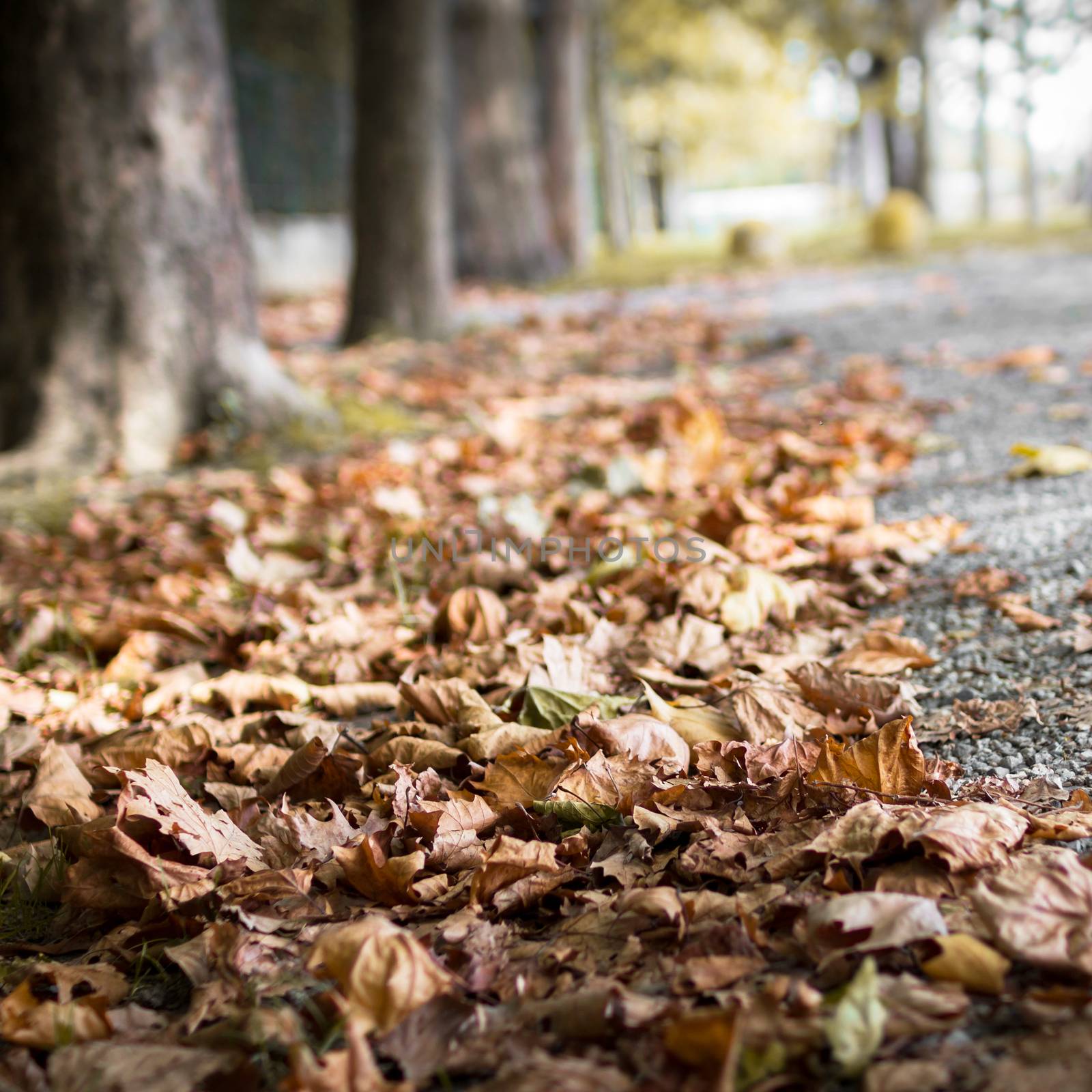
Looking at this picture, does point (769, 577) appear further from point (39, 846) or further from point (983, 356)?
point (983, 356)

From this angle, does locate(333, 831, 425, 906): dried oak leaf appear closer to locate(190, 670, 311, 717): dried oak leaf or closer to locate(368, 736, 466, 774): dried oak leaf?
locate(368, 736, 466, 774): dried oak leaf

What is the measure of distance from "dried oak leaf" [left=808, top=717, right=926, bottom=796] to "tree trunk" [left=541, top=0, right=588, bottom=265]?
585 inches

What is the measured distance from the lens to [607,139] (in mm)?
20375

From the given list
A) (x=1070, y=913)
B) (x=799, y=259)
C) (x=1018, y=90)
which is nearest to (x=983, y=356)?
(x=1070, y=913)

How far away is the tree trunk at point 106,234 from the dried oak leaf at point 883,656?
3114 mm

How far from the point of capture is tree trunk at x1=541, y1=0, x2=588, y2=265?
15.9 metres

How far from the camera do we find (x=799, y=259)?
1506 cm

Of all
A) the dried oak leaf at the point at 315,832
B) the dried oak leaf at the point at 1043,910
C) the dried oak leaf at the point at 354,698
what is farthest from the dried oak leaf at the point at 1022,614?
the dried oak leaf at the point at 315,832

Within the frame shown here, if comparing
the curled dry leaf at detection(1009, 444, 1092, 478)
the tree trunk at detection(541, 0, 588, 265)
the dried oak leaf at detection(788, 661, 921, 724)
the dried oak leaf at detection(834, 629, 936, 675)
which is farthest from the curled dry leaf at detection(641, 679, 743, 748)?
the tree trunk at detection(541, 0, 588, 265)

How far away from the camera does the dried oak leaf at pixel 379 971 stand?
128 cm

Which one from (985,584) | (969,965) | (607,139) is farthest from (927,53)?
(969,965)

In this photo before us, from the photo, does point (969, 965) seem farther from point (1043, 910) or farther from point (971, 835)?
point (971, 835)

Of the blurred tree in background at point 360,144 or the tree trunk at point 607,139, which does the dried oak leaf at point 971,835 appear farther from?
the tree trunk at point 607,139

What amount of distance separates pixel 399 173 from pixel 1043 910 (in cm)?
688
